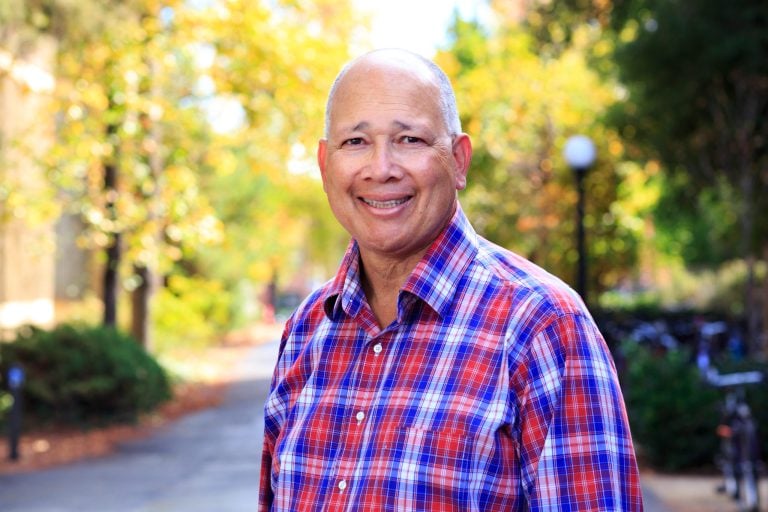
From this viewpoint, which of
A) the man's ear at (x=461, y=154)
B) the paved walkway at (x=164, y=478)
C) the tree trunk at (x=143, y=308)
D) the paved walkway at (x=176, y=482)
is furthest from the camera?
the tree trunk at (x=143, y=308)

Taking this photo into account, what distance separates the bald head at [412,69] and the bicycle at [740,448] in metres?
6.89

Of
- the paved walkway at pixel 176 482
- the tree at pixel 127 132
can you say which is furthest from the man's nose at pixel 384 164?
the tree at pixel 127 132

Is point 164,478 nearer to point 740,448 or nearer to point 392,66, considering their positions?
point 740,448

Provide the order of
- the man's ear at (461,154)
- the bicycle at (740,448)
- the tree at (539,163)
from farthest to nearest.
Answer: the tree at (539,163), the bicycle at (740,448), the man's ear at (461,154)

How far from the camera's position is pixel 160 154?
55.8 feet

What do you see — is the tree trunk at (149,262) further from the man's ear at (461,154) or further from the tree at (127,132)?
the man's ear at (461,154)

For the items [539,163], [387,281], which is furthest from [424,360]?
[539,163]

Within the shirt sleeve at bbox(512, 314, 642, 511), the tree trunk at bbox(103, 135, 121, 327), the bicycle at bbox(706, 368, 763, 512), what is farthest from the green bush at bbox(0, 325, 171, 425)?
the shirt sleeve at bbox(512, 314, 642, 511)

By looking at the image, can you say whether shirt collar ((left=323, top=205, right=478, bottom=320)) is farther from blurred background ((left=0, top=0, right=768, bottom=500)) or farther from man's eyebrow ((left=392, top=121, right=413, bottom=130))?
blurred background ((left=0, top=0, right=768, bottom=500))

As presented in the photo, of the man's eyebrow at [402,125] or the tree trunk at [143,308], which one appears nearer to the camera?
the man's eyebrow at [402,125]

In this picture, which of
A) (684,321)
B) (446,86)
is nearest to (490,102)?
(684,321)

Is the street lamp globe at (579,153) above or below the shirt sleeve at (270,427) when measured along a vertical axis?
above

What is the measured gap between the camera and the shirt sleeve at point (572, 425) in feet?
6.42

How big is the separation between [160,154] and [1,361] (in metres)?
3.61
